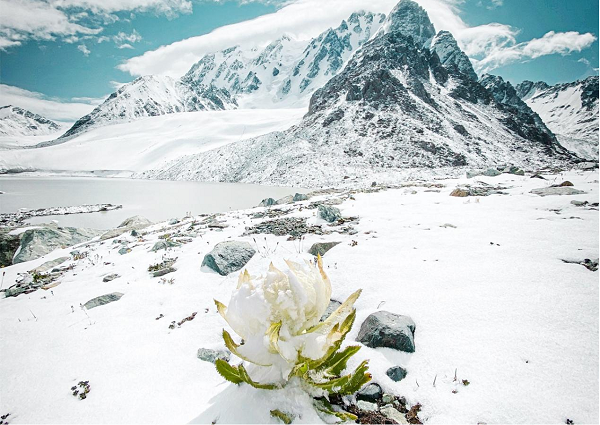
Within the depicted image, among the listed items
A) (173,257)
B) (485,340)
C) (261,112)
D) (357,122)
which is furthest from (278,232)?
(261,112)

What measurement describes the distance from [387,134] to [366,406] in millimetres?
40033

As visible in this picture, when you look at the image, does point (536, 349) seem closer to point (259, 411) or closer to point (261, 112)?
point (259, 411)

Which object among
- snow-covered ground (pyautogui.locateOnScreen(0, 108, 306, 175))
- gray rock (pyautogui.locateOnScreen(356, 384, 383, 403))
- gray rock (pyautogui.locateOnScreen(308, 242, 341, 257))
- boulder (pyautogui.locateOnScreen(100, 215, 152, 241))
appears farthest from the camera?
snow-covered ground (pyautogui.locateOnScreen(0, 108, 306, 175))

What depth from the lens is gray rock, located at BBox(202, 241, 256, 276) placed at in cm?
477

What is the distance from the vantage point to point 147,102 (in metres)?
136

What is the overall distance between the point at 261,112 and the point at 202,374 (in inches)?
3959

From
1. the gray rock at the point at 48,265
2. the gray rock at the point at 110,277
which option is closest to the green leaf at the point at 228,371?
the gray rock at the point at 110,277

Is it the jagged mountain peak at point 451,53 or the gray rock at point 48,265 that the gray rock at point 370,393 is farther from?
the jagged mountain peak at point 451,53

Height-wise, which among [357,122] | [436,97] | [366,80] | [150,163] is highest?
[366,80]

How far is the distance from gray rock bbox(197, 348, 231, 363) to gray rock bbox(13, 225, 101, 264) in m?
9.16

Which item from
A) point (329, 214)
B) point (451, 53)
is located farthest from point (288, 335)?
point (451, 53)

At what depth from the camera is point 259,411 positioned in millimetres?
1664

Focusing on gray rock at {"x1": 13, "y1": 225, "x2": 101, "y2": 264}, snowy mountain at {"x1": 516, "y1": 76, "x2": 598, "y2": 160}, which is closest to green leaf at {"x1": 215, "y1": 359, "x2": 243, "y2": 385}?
gray rock at {"x1": 13, "y1": 225, "x2": 101, "y2": 264}

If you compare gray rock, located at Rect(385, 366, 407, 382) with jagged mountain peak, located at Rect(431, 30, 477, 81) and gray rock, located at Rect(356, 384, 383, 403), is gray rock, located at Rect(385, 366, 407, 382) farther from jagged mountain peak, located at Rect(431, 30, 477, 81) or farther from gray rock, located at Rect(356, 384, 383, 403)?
jagged mountain peak, located at Rect(431, 30, 477, 81)
